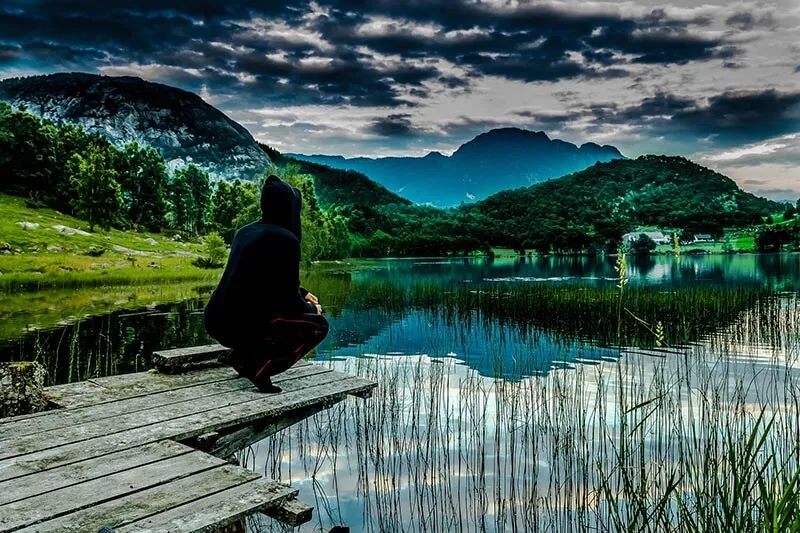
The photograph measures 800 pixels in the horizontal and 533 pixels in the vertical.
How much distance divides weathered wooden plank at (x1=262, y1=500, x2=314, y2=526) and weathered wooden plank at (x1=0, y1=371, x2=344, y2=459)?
176 centimetres

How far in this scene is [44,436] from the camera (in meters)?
4.62

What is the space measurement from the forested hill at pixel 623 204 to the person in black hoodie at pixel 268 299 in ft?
350

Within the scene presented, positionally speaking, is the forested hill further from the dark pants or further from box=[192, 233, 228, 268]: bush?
the dark pants

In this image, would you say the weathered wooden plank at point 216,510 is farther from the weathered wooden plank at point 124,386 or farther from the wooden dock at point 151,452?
the weathered wooden plank at point 124,386

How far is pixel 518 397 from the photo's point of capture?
31.4 ft

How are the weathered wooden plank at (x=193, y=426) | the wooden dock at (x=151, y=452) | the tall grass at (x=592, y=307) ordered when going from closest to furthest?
the wooden dock at (x=151, y=452) < the weathered wooden plank at (x=193, y=426) < the tall grass at (x=592, y=307)

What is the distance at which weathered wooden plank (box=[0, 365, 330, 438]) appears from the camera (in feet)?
15.7

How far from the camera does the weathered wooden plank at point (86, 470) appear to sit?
3660 millimetres

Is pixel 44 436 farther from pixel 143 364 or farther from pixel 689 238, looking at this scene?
pixel 689 238

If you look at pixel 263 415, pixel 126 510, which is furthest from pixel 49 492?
pixel 263 415

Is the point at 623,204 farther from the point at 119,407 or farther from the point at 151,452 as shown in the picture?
the point at 151,452

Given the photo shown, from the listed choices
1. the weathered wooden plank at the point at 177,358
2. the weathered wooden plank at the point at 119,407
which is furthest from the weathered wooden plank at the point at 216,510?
the weathered wooden plank at the point at 177,358

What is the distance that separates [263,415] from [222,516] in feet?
6.57

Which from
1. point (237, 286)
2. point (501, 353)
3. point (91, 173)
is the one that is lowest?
point (501, 353)
